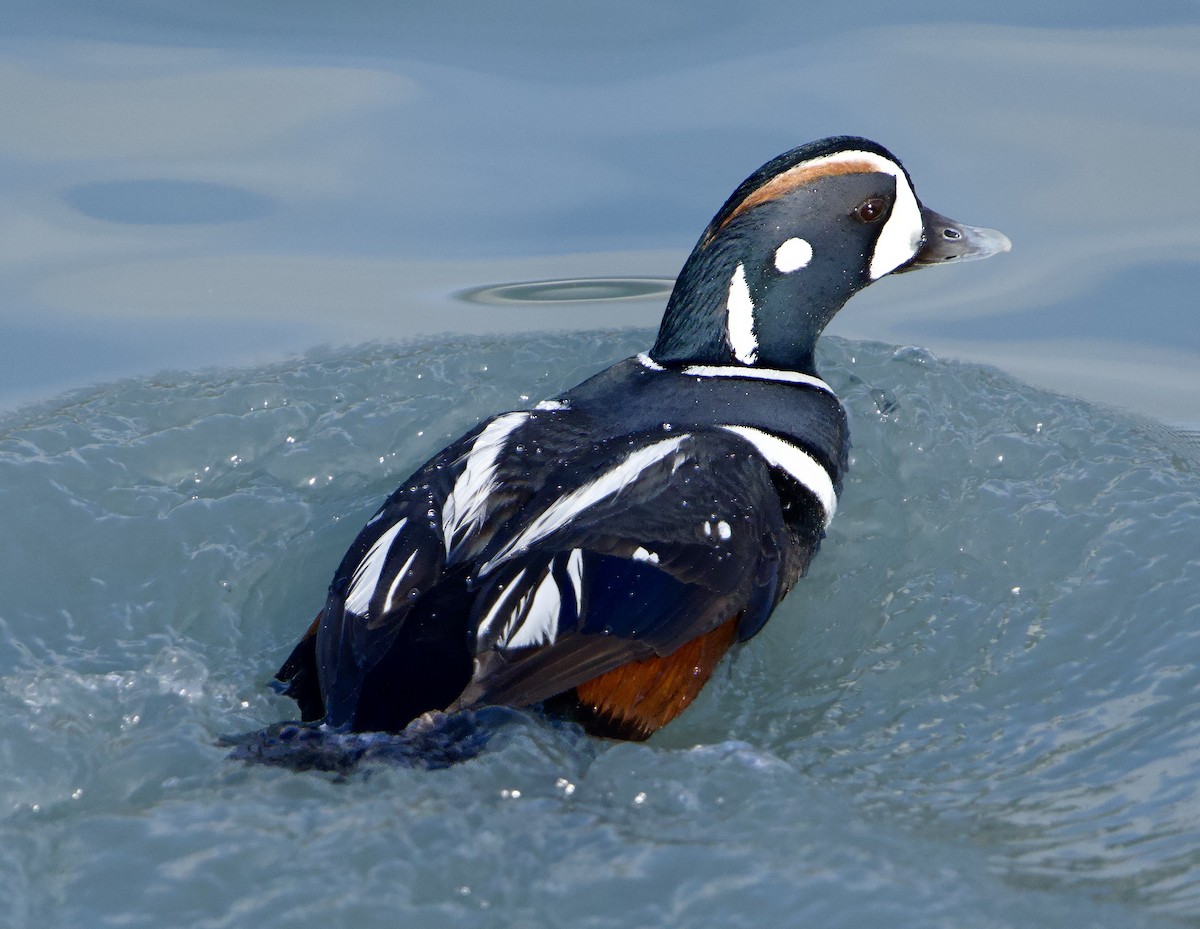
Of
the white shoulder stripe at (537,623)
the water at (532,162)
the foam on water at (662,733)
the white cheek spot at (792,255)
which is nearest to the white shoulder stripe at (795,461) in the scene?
the foam on water at (662,733)

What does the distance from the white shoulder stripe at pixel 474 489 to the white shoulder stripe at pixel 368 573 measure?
0.13 meters

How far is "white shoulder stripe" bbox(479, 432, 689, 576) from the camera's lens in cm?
346

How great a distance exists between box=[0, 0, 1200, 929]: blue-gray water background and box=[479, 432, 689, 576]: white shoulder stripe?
444 millimetres

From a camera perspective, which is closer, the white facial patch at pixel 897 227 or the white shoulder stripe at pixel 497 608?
the white shoulder stripe at pixel 497 608

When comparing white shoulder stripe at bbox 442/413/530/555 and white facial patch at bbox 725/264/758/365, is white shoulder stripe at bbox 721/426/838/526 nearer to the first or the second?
white facial patch at bbox 725/264/758/365

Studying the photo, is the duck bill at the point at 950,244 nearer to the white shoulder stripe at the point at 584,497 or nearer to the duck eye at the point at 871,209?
the duck eye at the point at 871,209

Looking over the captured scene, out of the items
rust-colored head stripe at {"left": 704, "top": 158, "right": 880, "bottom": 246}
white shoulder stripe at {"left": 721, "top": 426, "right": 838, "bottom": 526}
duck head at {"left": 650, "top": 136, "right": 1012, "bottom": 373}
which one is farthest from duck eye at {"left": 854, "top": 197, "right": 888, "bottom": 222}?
white shoulder stripe at {"left": 721, "top": 426, "right": 838, "bottom": 526}

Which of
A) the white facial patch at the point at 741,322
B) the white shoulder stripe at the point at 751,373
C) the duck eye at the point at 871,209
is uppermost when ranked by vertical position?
the duck eye at the point at 871,209

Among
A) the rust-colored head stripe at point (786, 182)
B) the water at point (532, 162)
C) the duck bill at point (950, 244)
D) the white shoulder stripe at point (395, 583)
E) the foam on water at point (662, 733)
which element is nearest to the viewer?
the foam on water at point (662, 733)

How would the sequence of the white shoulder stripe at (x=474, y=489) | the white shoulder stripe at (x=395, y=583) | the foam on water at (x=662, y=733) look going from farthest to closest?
the white shoulder stripe at (x=474, y=489)
the white shoulder stripe at (x=395, y=583)
the foam on water at (x=662, y=733)

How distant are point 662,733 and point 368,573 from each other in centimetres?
85

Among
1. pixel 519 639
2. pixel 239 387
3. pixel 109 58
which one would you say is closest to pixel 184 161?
pixel 109 58

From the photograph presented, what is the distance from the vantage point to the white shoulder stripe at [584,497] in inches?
136

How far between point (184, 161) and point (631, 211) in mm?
2026
